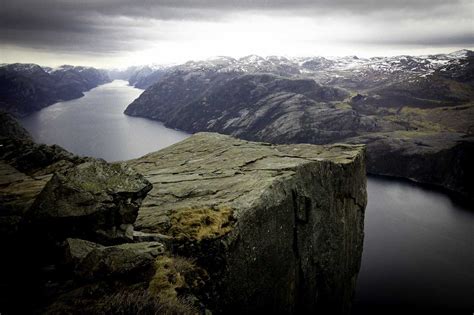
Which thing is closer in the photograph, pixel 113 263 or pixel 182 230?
pixel 113 263

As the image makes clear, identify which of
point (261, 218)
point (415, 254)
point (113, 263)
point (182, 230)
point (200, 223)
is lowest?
point (415, 254)

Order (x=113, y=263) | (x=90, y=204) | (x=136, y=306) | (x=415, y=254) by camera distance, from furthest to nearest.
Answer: (x=415, y=254) → (x=90, y=204) → (x=113, y=263) → (x=136, y=306)

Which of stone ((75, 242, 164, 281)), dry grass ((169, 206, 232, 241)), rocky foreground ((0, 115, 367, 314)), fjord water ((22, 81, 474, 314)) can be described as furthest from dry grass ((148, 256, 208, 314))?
fjord water ((22, 81, 474, 314))

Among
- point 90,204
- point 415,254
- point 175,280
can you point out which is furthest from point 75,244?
point 415,254

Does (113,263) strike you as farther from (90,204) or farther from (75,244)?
(90,204)

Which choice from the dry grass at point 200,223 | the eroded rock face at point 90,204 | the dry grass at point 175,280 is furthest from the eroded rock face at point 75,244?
the dry grass at point 200,223

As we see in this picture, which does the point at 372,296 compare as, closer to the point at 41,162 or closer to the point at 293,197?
the point at 293,197

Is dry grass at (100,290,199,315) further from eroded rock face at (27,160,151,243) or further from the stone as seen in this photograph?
eroded rock face at (27,160,151,243)

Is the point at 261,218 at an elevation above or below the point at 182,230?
below
